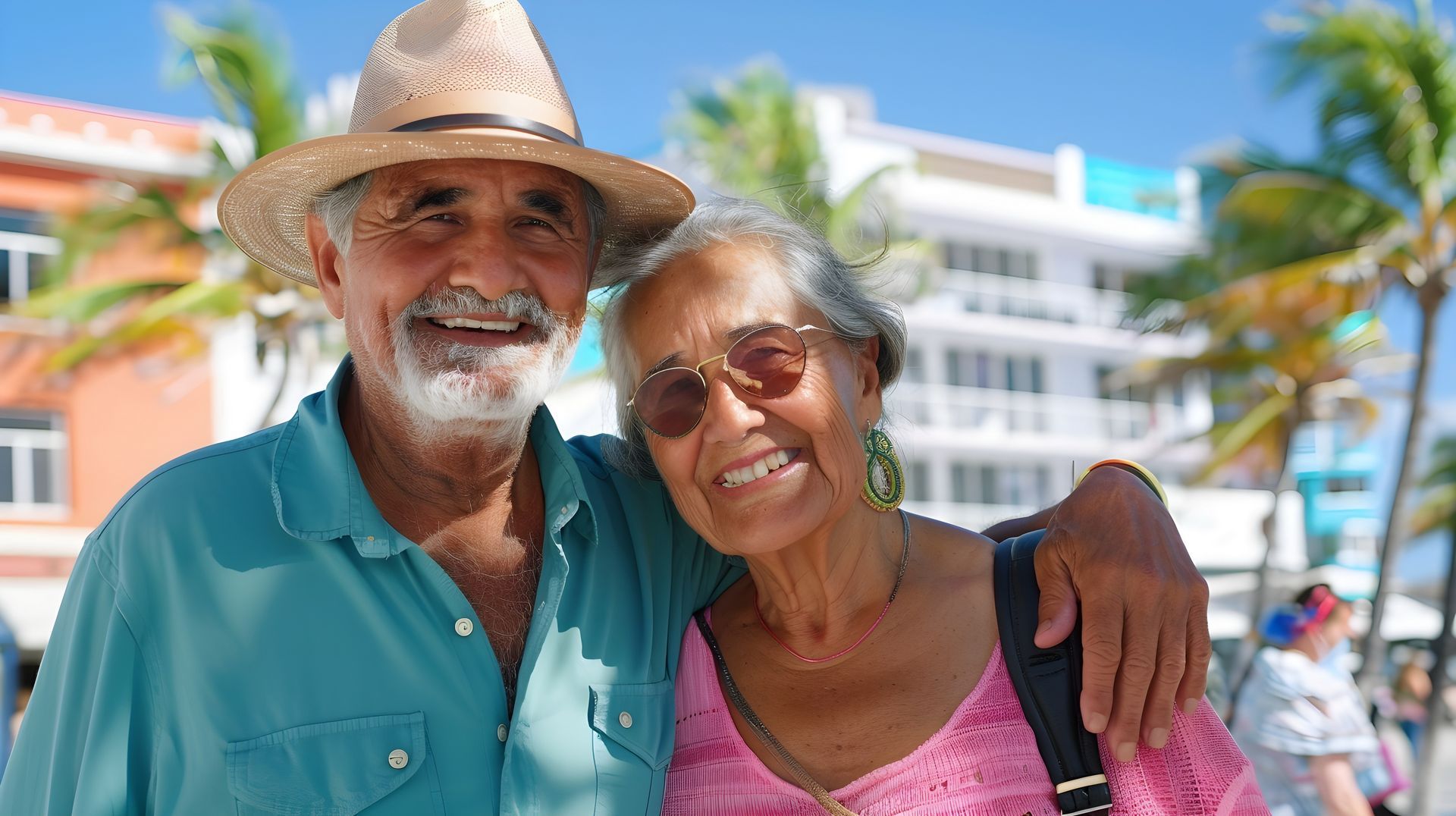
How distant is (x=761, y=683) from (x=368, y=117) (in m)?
1.52

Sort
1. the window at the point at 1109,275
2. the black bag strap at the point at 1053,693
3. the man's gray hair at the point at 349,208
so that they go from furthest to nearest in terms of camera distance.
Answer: the window at the point at 1109,275, the man's gray hair at the point at 349,208, the black bag strap at the point at 1053,693

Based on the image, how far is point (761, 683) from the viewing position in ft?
9.00

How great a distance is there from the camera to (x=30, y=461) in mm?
19562

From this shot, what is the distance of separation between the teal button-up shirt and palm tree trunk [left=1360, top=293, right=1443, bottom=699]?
46.9 ft

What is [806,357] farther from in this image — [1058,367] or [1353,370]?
[1058,367]

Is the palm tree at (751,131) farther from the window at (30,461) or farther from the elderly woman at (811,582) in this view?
the elderly woman at (811,582)

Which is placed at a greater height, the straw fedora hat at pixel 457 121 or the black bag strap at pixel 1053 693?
the straw fedora hat at pixel 457 121

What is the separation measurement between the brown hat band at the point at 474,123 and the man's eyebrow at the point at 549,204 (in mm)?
127

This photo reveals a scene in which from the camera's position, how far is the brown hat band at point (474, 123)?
2.56 metres

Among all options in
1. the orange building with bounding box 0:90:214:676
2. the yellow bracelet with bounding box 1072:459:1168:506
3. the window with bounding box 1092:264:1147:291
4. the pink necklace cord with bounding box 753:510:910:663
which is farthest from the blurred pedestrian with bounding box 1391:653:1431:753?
the window with bounding box 1092:264:1147:291

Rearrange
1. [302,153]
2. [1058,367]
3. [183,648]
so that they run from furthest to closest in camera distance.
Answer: [1058,367]
[302,153]
[183,648]

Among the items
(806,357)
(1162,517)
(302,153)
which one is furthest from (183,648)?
(1162,517)

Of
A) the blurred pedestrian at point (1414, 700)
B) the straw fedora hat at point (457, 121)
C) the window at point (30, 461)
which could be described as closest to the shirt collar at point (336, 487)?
the straw fedora hat at point (457, 121)

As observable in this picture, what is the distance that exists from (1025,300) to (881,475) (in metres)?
34.5
